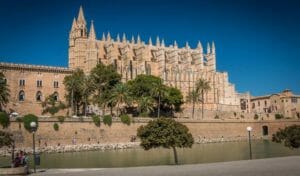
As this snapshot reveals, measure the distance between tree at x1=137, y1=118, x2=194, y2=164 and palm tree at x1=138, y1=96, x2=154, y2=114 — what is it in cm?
3746

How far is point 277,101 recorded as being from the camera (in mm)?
101812

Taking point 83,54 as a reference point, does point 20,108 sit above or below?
below

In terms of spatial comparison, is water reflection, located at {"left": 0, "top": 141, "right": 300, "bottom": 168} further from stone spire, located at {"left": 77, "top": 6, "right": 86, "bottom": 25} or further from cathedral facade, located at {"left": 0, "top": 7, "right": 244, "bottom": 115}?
stone spire, located at {"left": 77, "top": 6, "right": 86, "bottom": 25}

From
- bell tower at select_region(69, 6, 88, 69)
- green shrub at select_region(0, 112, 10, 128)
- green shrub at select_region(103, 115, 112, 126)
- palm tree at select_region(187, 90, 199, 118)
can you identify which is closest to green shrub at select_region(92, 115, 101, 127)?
green shrub at select_region(103, 115, 112, 126)

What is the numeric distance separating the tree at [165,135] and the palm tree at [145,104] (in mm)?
37456

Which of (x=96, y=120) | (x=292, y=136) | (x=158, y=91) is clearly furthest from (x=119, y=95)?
(x=292, y=136)

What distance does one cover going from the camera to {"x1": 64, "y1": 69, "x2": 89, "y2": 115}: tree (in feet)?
207

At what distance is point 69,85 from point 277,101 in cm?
5853

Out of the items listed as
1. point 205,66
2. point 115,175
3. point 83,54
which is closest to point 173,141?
point 115,175

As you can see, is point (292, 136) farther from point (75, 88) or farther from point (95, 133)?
point (75, 88)

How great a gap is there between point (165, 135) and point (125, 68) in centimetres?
5409

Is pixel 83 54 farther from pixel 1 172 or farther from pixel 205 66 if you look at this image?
pixel 1 172

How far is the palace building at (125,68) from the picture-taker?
66.6 m

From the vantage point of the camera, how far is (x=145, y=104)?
6731cm
